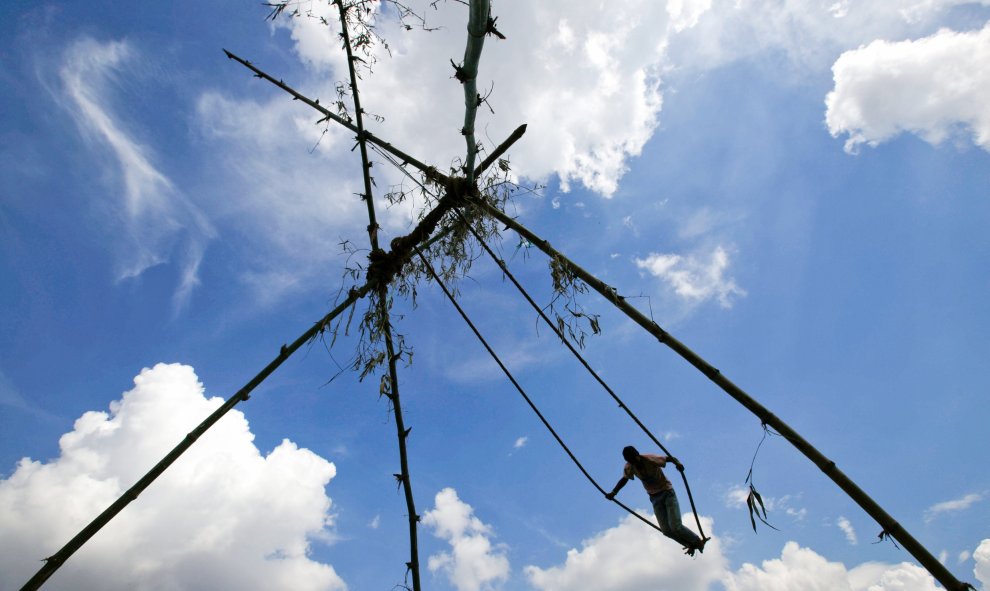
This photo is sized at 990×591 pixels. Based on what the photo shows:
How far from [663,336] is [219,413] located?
3.37 m

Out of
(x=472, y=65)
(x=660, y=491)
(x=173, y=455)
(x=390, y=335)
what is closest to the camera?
(x=472, y=65)

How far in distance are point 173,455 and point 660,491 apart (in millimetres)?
4666

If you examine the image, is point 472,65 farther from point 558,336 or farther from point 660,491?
point 660,491

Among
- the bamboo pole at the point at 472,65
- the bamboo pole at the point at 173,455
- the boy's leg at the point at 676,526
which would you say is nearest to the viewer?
the bamboo pole at the point at 472,65

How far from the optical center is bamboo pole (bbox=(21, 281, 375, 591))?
3.42 metres

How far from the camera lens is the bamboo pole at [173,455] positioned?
3.42m

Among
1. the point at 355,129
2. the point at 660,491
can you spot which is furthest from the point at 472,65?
the point at 660,491

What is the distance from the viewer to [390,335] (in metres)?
5.02

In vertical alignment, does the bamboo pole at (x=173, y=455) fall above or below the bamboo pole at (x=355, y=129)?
below

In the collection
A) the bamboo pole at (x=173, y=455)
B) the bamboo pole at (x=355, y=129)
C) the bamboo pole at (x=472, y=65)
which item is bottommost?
the bamboo pole at (x=173, y=455)

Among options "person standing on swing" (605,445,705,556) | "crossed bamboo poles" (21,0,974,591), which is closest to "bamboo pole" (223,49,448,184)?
"crossed bamboo poles" (21,0,974,591)

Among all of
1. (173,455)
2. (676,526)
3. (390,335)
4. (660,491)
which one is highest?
(390,335)

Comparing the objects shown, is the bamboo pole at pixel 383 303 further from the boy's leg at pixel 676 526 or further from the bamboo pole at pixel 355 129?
the boy's leg at pixel 676 526

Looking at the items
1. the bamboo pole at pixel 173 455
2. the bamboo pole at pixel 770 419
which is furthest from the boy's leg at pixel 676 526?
the bamboo pole at pixel 173 455
